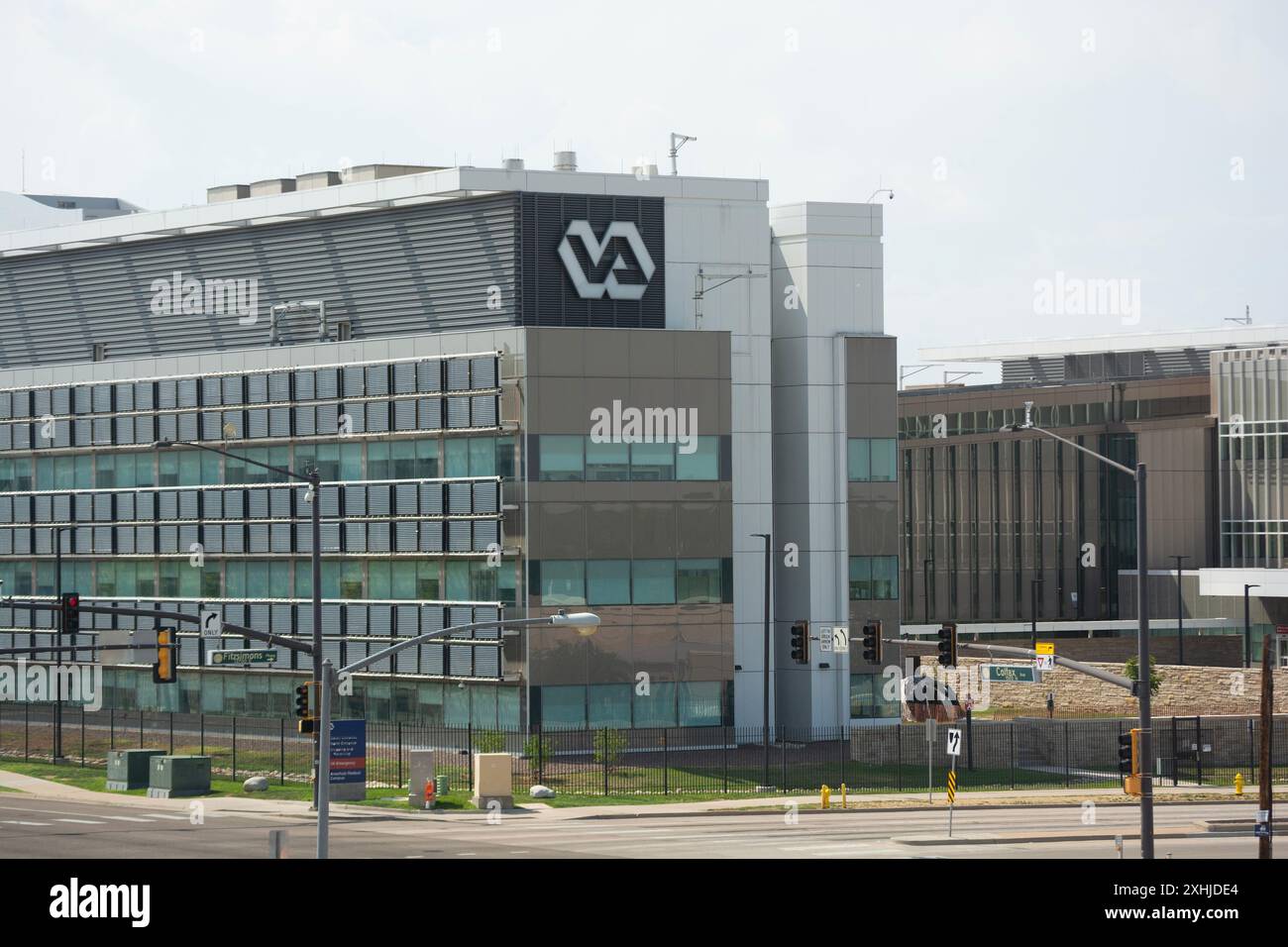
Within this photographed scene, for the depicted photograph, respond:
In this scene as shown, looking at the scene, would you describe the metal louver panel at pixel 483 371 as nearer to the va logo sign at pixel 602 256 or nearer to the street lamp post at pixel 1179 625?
the va logo sign at pixel 602 256

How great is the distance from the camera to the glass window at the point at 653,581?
64.4 meters

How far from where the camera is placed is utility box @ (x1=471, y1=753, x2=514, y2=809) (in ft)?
174

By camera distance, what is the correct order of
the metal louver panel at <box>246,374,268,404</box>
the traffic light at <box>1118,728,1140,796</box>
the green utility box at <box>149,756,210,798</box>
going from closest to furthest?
the traffic light at <box>1118,728,1140,796</box>
the green utility box at <box>149,756,210,798</box>
the metal louver panel at <box>246,374,268,404</box>

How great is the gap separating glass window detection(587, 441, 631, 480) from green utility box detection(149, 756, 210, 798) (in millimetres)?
16555

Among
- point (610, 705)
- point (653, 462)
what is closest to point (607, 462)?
point (653, 462)

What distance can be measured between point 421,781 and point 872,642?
46.3ft

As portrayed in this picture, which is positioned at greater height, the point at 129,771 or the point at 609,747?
the point at 609,747

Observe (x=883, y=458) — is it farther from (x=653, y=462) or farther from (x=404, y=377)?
(x=404, y=377)

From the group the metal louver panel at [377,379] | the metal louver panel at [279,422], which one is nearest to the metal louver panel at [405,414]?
the metal louver panel at [377,379]

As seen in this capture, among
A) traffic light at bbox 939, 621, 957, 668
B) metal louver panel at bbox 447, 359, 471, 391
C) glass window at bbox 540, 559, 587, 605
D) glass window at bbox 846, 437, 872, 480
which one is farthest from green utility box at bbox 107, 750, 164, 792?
glass window at bbox 846, 437, 872, 480

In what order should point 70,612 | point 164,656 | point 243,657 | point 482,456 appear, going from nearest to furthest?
point 164,656 < point 70,612 < point 243,657 < point 482,456

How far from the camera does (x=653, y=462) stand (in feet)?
211

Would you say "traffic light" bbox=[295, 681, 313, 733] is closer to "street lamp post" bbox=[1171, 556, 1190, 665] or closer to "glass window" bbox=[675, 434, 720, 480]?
"glass window" bbox=[675, 434, 720, 480]
